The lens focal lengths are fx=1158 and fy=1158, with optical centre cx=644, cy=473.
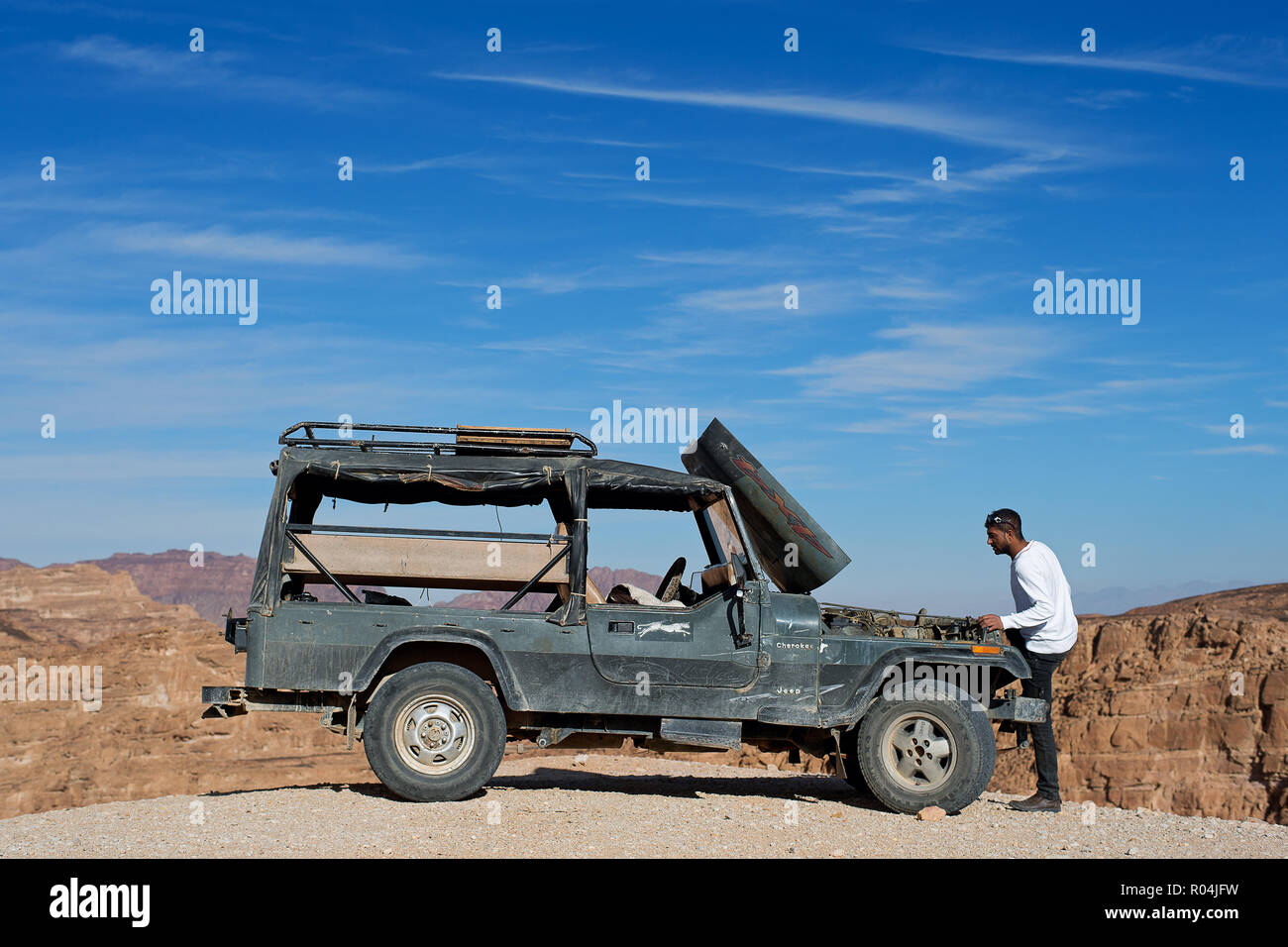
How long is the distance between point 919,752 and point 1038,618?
4.41 feet

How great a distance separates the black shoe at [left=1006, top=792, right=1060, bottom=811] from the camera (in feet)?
29.4

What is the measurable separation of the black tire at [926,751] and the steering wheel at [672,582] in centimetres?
189

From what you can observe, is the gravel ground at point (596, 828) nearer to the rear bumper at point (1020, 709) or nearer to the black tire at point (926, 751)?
the black tire at point (926, 751)

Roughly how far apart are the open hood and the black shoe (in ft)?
7.60

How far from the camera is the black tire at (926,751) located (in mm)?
8523

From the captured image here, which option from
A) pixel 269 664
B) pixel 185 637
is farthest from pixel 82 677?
pixel 269 664

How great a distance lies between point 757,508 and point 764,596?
87 centimetres

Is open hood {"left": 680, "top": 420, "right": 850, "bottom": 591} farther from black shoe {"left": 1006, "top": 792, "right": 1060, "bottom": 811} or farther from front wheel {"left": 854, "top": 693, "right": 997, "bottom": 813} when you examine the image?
black shoe {"left": 1006, "top": 792, "right": 1060, "bottom": 811}

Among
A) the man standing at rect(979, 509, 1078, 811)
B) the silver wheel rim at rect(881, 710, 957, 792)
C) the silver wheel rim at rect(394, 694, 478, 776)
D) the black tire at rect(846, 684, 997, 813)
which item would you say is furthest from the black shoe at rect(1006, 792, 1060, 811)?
the silver wheel rim at rect(394, 694, 478, 776)

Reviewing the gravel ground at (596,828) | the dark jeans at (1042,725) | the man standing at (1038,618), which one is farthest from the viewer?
the dark jeans at (1042,725)

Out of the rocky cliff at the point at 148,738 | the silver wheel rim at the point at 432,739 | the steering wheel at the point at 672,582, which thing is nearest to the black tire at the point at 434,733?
the silver wheel rim at the point at 432,739

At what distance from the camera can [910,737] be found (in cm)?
867
